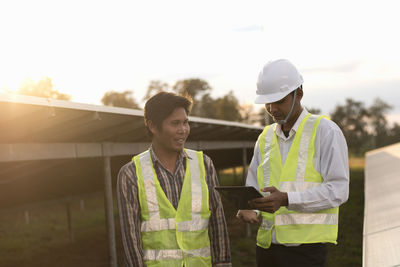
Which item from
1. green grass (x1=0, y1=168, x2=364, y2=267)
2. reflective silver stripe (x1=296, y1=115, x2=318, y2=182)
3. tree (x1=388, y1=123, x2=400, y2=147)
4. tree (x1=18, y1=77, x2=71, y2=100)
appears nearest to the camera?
reflective silver stripe (x1=296, y1=115, x2=318, y2=182)

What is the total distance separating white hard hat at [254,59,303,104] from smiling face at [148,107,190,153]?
56 cm

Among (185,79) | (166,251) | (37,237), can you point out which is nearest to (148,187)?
(166,251)

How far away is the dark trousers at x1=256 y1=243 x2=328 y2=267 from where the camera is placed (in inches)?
115

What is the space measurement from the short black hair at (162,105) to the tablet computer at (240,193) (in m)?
0.57

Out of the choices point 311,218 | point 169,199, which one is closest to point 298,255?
point 311,218

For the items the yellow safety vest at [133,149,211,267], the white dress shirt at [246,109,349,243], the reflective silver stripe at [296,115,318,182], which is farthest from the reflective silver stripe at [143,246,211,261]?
the reflective silver stripe at [296,115,318,182]

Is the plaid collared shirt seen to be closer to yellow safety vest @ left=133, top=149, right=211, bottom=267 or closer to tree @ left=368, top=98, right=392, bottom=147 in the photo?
yellow safety vest @ left=133, top=149, right=211, bottom=267

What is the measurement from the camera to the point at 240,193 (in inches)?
112

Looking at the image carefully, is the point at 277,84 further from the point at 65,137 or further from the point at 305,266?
the point at 65,137

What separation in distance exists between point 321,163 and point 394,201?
24.0 ft

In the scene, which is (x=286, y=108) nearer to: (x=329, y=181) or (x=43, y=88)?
(x=329, y=181)

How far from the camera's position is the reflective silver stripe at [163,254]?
2775 mm

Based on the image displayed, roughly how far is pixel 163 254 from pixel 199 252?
245 mm

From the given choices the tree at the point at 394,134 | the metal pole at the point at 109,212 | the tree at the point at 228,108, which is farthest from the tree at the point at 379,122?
the metal pole at the point at 109,212
